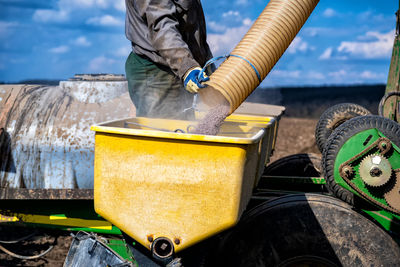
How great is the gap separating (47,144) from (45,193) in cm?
44

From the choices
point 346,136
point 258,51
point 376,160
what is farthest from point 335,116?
point 258,51

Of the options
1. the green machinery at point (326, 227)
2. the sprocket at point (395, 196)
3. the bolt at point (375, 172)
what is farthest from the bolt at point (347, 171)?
the sprocket at point (395, 196)

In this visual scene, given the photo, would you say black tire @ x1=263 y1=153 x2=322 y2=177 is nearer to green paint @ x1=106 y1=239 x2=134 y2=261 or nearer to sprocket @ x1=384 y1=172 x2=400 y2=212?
sprocket @ x1=384 y1=172 x2=400 y2=212

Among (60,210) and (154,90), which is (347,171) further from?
(60,210)

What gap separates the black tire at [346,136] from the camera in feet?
7.70

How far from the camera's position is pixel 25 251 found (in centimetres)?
421

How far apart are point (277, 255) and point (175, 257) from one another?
2.01 feet

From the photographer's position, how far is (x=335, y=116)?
3.39 m

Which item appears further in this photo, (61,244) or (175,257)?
(61,244)

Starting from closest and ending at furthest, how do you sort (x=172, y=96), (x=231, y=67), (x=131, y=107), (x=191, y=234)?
(x=191, y=234) < (x=231, y=67) < (x=172, y=96) < (x=131, y=107)

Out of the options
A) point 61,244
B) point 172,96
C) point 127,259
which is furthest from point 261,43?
point 61,244

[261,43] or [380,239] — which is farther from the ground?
[261,43]

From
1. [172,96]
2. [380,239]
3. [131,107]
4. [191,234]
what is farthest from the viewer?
[131,107]

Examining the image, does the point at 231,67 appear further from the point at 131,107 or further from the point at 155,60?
the point at 131,107
